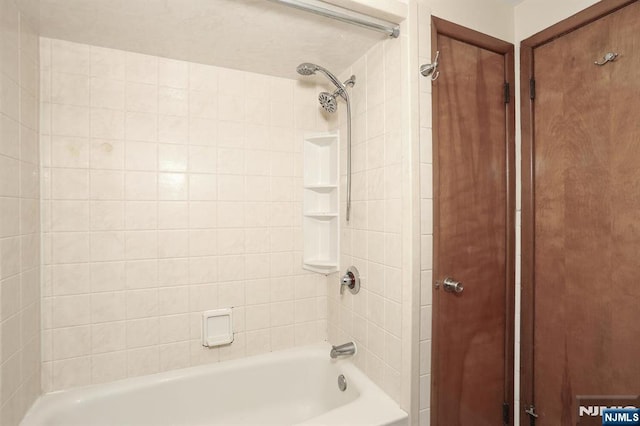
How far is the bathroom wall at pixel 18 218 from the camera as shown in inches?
40.5

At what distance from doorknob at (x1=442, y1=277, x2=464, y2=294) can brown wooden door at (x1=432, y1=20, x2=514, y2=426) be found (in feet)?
0.06

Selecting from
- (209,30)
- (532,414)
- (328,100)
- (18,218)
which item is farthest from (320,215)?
(532,414)

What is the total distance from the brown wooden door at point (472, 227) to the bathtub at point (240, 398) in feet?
1.17

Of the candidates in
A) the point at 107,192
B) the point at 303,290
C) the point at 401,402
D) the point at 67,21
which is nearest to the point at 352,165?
the point at 303,290

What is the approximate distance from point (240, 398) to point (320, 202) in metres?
1.16

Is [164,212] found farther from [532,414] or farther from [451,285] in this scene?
[532,414]

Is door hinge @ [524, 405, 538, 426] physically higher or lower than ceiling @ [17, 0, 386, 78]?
lower

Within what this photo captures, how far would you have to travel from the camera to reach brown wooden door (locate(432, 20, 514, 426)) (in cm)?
128

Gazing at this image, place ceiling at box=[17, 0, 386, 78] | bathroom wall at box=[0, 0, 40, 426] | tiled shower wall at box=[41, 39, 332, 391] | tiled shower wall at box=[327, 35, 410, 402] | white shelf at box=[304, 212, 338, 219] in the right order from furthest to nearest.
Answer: white shelf at box=[304, 212, 338, 219] → tiled shower wall at box=[41, 39, 332, 391] → tiled shower wall at box=[327, 35, 410, 402] → ceiling at box=[17, 0, 386, 78] → bathroom wall at box=[0, 0, 40, 426]

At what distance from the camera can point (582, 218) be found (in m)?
1.23

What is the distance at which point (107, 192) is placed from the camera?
1424 millimetres

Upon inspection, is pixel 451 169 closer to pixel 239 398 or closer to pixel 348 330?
pixel 348 330

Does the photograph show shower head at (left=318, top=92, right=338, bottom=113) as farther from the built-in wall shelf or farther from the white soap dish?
the white soap dish

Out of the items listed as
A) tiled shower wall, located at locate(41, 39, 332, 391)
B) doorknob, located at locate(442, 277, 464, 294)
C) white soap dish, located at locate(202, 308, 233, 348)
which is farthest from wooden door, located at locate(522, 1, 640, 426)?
white soap dish, located at locate(202, 308, 233, 348)
